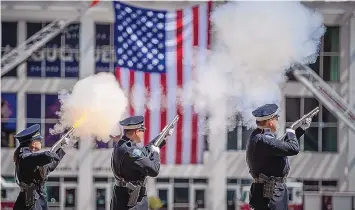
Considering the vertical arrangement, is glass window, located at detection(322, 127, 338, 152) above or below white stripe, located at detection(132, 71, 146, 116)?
below

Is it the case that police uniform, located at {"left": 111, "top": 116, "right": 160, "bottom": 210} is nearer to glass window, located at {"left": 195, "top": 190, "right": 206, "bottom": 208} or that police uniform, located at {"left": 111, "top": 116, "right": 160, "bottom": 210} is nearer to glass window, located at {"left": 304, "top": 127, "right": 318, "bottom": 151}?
glass window, located at {"left": 195, "top": 190, "right": 206, "bottom": 208}

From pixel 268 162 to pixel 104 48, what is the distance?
22.5 metres

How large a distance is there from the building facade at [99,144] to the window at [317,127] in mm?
40

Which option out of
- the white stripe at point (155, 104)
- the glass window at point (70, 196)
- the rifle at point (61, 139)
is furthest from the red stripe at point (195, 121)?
the rifle at point (61, 139)

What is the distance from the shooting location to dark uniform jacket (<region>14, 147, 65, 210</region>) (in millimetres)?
11359

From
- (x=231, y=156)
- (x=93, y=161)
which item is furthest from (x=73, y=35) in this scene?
(x=231, y=156)

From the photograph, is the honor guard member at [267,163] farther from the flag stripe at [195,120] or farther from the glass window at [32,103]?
the glass window at [32,103]

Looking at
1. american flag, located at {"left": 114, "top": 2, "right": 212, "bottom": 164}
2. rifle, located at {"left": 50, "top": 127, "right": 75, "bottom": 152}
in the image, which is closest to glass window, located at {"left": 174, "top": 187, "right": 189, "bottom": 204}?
american flag, located at {"left": 114, "top": 2, "right": 212, "bottom": 164}

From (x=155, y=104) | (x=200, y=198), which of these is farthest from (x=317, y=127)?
(x=155, y=104)

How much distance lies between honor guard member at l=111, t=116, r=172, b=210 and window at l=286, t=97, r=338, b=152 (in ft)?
72.5

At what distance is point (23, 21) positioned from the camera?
32875 millimetres

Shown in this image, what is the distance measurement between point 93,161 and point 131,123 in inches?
850

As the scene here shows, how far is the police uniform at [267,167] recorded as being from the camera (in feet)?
35.8

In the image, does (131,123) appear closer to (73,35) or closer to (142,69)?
(142,69)
